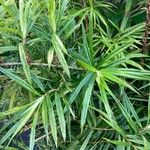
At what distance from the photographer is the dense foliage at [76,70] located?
52.0 inches

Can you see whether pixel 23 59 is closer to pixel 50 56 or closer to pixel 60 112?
pixel 50 56

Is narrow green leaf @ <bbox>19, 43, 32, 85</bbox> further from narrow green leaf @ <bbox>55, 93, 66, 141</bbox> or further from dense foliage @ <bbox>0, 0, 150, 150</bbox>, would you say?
narrow green leaf @ <bbox>55, 93, 66, 141</bbox>

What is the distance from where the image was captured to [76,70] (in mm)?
1554

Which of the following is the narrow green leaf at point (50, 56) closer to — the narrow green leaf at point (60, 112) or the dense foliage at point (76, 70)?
the dense foliage at point (76, 70)

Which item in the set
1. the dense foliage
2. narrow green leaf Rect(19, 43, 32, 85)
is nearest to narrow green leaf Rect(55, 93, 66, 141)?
the dense foliage

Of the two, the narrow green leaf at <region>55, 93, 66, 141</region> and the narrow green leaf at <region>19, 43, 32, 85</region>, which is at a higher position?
the narrow green leaf at <region>19, 43, 32, 85</region>

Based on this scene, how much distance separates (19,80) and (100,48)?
0.41 m

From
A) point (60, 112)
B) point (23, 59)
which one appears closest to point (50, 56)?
point (23, 59)

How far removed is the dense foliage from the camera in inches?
52.0

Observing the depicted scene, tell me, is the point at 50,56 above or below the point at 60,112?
above

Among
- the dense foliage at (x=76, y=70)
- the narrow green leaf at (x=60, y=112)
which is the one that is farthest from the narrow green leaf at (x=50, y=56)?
the narrow green leaf at (x=60, y=112)

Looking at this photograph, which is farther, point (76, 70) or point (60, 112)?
point (76, 70)

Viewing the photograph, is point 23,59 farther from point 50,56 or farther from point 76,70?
point 76,70

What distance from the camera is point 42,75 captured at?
5.15 ft
